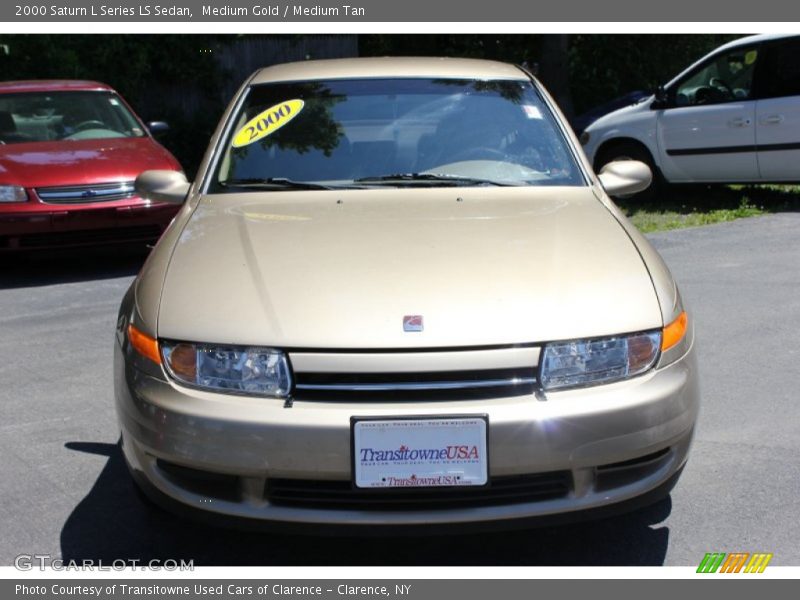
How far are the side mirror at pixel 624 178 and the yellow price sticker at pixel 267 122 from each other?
4.48 feet

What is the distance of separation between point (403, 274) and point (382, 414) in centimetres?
59

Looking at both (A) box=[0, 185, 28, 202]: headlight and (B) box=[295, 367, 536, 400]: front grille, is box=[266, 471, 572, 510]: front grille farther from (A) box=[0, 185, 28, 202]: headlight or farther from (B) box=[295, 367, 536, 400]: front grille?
(A) box=[0, 185, 28, 202]: headlight

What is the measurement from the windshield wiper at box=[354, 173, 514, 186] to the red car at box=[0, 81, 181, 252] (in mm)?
4372

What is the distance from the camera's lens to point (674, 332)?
11.1 ft

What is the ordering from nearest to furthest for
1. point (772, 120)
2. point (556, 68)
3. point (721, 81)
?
point (772, 120), point (721, 81), point (556, 68)

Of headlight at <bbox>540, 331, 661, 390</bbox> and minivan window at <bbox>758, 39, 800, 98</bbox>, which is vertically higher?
headlight at <bbox>540, 331, 661, 390</bbox>

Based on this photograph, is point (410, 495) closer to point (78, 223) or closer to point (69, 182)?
point (78, 223)

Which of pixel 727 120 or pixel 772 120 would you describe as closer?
pixel 772 120

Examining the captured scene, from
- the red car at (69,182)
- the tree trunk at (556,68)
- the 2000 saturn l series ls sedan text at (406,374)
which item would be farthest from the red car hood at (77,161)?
the tree trunk at (556,68)

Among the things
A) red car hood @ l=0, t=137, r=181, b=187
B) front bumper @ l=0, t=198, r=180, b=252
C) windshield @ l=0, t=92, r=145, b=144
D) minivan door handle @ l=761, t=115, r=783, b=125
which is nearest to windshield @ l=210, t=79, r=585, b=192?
front bumper @ l=0, t=198, r=180, b=252

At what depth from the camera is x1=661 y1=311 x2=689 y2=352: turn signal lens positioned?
3320mm

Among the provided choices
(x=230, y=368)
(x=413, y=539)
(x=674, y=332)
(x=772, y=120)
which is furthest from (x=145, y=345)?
(x=772, y=120)

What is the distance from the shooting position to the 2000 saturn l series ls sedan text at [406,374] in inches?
120
